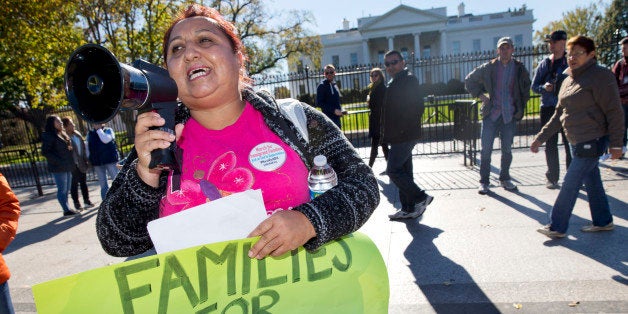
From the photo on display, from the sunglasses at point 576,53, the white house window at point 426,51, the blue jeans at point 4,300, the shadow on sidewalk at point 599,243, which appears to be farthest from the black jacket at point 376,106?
the white house window at point 426,51

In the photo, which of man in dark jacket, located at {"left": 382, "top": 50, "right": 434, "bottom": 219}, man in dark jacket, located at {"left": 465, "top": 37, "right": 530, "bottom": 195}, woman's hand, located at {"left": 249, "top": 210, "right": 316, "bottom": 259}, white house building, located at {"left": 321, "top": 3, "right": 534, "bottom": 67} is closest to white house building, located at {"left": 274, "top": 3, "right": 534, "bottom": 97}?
white house building, located at {"left": 321, "top": 3, "right": 534, "bottom": 67}

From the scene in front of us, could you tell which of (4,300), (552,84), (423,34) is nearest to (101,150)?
(4,300)

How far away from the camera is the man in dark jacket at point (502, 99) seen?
5.83m

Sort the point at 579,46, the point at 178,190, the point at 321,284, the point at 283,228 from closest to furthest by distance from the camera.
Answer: the point at 283,228
the point at 321,284
the point at 178,190
the point at 579,46

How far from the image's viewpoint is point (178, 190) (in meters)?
1.46

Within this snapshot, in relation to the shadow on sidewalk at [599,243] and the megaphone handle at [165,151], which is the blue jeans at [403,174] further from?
the megaphone handle at [165,151]

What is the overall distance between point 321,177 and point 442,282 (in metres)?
2.59

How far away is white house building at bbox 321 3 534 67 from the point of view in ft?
188

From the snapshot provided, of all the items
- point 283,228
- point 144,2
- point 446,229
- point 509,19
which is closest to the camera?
point 283,228

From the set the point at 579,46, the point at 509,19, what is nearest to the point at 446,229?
the point at 579,46

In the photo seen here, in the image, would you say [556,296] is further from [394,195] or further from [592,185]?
Answer: [394,195]

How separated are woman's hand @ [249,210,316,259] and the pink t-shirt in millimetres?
262

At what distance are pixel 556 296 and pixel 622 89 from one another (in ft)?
15.7

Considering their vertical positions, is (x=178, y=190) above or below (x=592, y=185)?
above
